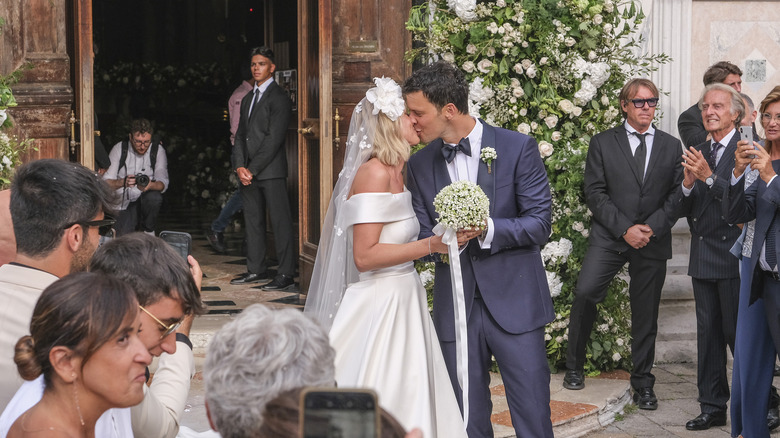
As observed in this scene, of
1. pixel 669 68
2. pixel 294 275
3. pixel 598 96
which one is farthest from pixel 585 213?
pixel 294 275

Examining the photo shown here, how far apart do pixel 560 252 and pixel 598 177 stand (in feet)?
1.96

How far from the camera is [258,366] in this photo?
1.96 meters

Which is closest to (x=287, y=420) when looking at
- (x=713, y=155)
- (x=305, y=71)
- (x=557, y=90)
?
(x=713, y=155)

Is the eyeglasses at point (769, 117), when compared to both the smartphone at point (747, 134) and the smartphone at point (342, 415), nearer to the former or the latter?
the smartphone at point (747, 134)

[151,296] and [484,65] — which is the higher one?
[484,65]

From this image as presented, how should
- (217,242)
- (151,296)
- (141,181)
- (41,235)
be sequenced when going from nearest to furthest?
(151,296) < (41,235) < (141,181) < (217,242)

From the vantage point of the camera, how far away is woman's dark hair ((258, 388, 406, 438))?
5.79 ft

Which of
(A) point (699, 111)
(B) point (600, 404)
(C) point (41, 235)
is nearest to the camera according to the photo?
(C) point (41, 235)

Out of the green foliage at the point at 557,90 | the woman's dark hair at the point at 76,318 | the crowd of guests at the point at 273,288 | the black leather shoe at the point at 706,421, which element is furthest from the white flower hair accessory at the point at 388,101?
the black leather shoe at the point at 706,421

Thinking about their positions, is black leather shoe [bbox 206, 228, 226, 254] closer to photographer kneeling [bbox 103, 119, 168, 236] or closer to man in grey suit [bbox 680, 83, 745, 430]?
photographer kneeling [bbox 103, 119, 168, 236]

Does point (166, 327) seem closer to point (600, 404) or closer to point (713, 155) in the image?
point (600, 404)

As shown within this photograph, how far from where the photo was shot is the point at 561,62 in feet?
22.6

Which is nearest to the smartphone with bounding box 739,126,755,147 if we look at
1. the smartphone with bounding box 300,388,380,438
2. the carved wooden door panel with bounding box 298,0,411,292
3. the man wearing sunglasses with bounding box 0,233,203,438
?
the carved wooden door panel with bounding box 298,0,411,292

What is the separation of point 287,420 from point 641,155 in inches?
201
